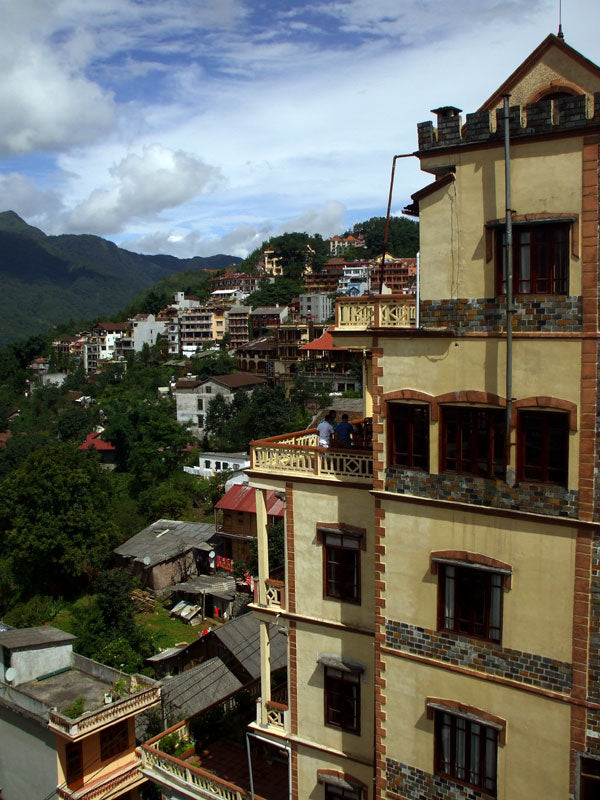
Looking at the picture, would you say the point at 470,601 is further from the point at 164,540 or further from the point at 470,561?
the point at 164,540

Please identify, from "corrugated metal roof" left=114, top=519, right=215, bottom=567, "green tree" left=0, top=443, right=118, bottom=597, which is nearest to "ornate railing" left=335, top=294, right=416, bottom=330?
"corrugated metal roof" left=114, top=519, right=215, bottom=567

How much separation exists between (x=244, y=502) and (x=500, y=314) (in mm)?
34001

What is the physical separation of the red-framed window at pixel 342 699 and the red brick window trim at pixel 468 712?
1.81m

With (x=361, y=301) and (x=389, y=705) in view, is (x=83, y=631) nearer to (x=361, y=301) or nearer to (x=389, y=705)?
(x=389, y=705)

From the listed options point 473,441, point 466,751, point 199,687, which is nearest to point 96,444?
point 199,687

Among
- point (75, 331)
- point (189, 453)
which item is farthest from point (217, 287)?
point (189, 453)

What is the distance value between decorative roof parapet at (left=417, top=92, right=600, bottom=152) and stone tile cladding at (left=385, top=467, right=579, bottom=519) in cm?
524

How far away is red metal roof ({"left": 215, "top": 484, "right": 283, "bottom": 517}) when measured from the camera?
40875 mm

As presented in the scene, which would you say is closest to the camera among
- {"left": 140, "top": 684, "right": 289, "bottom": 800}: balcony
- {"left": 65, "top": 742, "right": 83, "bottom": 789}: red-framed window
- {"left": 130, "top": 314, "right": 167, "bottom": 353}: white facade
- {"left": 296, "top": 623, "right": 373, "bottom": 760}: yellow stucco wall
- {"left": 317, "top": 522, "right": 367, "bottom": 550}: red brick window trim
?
{"left": 317, "top": 522, "right": 367, "bottom": 550}: red brick window trim

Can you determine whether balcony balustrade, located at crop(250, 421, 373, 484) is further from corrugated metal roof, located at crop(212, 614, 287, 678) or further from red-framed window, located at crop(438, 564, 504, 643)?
corrugated metal roof, located at crop(212, 614, 287, 678)

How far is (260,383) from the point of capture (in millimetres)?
76938

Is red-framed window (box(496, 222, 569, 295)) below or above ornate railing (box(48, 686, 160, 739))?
above

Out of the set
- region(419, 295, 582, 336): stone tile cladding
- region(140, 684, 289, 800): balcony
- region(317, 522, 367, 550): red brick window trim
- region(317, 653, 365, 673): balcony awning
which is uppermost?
region(419, 295, 582, 336): stone tile cladding

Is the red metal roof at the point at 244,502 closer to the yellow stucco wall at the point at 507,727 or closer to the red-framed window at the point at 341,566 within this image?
the red-framed window at the point at 341,566
